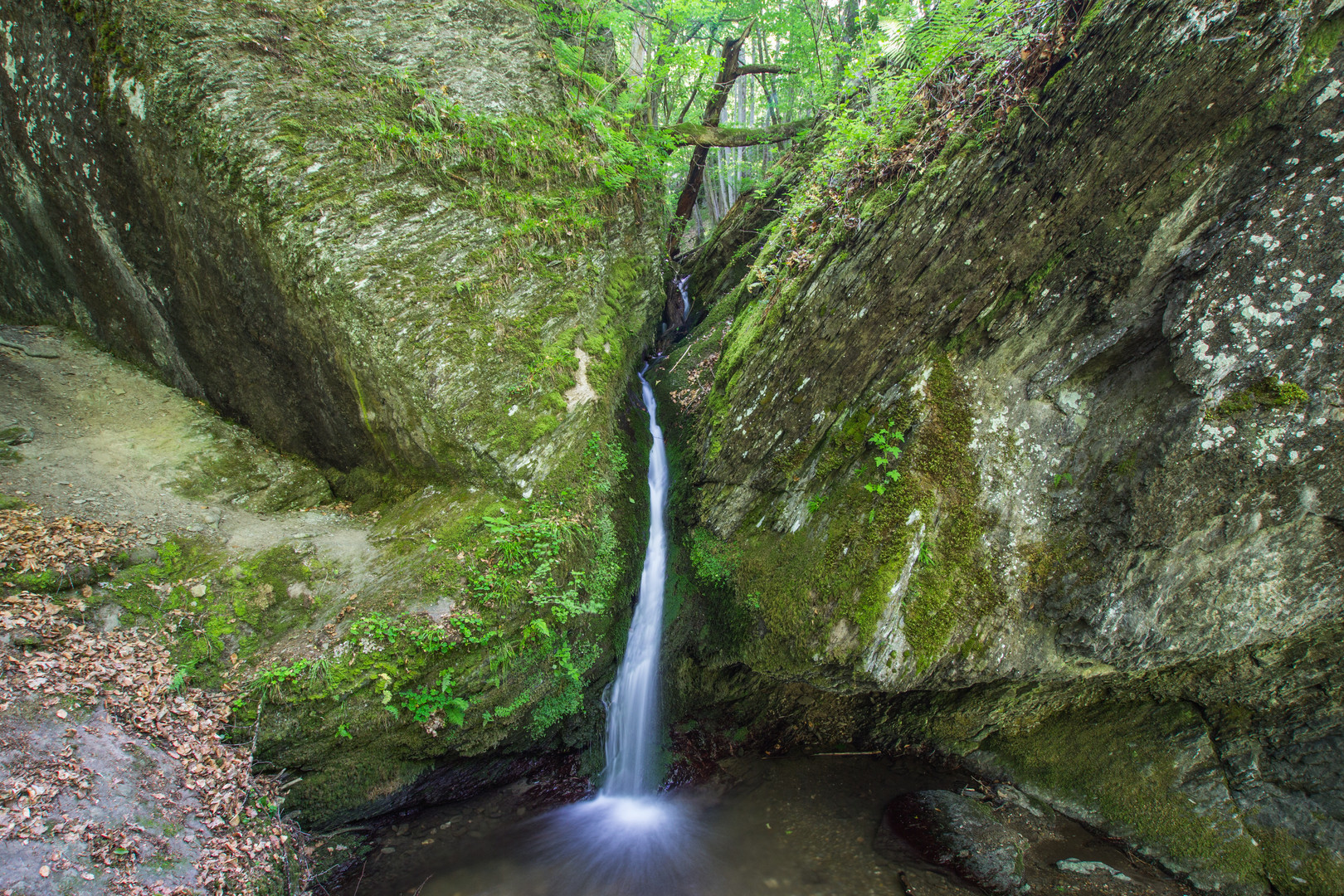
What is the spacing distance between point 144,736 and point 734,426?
6000mm

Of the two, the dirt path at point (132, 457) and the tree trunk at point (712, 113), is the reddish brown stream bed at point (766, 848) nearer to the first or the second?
the dirt path at point (132, 457)

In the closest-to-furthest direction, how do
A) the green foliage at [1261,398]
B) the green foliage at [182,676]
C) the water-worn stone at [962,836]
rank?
the green foliage at [1261,398], the green foliage at [182,676], the water-worn stone at [962,836]

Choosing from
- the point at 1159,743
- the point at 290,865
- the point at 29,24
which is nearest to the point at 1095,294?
the point at 1159,743

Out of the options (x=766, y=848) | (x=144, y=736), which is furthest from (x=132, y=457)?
(x=766, y=848)

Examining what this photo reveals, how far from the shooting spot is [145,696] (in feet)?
14.1

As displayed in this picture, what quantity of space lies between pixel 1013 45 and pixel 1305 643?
5.81 m

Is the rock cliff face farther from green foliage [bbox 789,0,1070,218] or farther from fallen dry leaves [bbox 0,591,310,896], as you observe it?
green foliage [bbox 789,0,1070,218]

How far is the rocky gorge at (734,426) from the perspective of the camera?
400 centimetres

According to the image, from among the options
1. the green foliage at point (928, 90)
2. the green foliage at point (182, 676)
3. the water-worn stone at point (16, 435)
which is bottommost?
the green foliage at point (182, 676)

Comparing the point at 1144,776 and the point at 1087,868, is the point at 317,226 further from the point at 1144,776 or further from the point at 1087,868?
the point at 1144,776

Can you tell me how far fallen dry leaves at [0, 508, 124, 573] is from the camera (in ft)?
15.1

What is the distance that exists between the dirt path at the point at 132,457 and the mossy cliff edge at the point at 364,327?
22 cm

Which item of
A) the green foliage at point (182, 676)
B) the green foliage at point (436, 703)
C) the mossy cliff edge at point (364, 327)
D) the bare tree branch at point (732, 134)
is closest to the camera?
the green foliage at point (182, 676)

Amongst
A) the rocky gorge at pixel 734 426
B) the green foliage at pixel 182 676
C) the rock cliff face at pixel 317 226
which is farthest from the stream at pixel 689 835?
the rock cliff face at pixel 317 226
